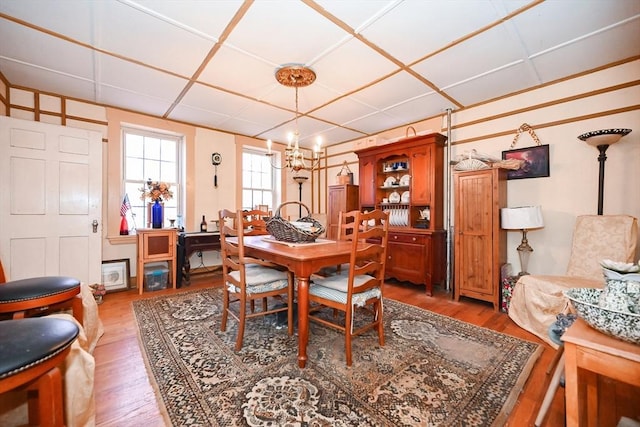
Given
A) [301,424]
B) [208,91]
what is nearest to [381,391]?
[301,424]

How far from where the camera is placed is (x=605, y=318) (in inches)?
34.0

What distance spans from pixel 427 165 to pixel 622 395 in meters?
2.80

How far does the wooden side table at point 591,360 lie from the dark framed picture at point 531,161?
2.66 metres

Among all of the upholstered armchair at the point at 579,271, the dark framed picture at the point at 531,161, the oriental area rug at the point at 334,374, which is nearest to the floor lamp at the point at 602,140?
the upholstered armchair at the point at 579,271

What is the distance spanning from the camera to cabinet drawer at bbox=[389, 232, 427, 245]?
3.56 m

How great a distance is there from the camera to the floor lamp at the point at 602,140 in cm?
229

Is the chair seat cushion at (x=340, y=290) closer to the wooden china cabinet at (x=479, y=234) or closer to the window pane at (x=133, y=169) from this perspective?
the wooden china cabinet at (x=479, y=234)

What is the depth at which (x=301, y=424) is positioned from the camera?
1.30 metres

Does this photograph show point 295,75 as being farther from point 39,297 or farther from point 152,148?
point 152,148

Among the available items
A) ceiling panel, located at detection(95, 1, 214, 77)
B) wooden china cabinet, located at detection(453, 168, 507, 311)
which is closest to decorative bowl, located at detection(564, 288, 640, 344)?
wooden china cabinet, located at detection(453, 168, 507, 311)

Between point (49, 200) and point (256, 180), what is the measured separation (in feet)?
9.81

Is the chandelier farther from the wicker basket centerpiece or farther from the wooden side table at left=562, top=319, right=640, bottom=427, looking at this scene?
the wooden side table at left=562, top=319, right=640, bottom=427

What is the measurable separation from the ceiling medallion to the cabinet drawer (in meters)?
2.42

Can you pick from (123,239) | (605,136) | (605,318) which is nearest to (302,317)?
(605,318)
